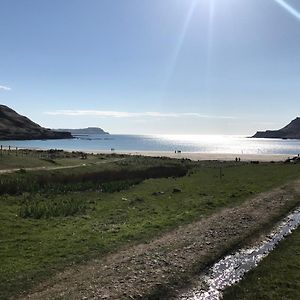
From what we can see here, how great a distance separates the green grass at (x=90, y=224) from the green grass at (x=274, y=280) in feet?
23.6

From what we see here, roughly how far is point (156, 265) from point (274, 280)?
5.17m

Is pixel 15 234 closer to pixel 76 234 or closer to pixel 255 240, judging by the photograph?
pixel 76 234

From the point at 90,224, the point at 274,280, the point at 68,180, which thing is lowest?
the point at 68,180

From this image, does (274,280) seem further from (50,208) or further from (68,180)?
(68,180)

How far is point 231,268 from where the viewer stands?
1752cm

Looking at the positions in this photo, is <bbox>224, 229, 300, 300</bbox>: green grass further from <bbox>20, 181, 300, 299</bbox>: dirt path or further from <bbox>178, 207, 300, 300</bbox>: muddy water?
<bbox>20, 181, 300, 299</bbox>: dirt path

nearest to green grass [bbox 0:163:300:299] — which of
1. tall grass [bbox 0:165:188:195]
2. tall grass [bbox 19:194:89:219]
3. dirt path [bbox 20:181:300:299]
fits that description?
tall grass [bbox 19:194:89:219]

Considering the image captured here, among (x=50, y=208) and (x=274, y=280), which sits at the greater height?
(x=274, y=280)

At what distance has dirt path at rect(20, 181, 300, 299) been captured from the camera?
14.5m

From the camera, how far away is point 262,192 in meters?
41.0

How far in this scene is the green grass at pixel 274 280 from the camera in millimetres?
14156

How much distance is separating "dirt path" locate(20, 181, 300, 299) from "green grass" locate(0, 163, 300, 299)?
1.05 meters

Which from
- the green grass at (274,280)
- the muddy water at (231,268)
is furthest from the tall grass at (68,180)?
the green grass at (274,280)

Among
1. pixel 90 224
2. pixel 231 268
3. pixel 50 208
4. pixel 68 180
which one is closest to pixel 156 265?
pixel 231 268
